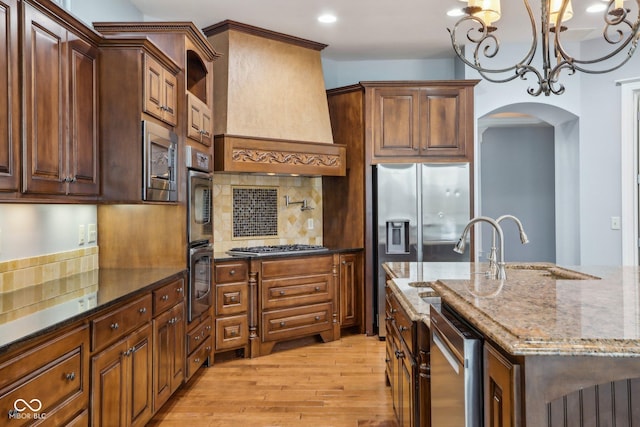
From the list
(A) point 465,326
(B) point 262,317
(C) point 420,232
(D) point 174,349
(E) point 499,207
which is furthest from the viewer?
(E) point 499,207

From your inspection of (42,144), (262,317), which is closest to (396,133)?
(262,317)

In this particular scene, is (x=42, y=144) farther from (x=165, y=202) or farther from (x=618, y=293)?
(x=618, y=293)

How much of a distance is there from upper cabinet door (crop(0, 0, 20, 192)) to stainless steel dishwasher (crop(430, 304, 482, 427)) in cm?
176

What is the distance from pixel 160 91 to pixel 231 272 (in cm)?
163

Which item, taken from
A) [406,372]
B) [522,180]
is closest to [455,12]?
[406,372]

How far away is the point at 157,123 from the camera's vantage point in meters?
3.04

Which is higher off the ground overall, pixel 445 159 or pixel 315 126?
pixel 315 126

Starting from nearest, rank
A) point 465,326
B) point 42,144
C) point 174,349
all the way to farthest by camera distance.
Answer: point 465,326
point 42,144
point 174,349

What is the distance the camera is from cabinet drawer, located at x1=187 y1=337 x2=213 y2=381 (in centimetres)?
333

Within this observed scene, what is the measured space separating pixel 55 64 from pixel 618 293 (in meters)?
2.52

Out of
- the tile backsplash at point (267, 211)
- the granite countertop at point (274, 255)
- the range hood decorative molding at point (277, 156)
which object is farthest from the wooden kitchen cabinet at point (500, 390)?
the tile backsplash at point (267, 211)

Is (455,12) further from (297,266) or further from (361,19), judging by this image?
(297,266)

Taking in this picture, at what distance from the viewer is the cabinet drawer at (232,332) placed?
13.0 feet

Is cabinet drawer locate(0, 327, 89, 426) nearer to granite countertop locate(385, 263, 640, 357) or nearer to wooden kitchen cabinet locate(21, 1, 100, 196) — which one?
wooden kitchen cabinet locate(21, 1, 100, 196)
